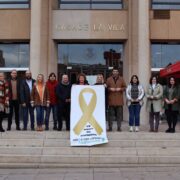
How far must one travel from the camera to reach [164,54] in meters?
20.7

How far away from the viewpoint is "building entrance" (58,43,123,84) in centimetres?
2083

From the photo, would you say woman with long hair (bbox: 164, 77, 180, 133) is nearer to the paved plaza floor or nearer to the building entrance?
the paved plaza floor

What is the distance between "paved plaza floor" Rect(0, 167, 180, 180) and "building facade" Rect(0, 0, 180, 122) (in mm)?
8946

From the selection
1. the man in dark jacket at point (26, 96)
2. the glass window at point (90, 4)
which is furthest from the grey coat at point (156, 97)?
the glass window at point (90, 4)

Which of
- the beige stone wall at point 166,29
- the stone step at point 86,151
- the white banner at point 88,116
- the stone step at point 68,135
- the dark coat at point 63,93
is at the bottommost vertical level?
the stone step at point 86,151

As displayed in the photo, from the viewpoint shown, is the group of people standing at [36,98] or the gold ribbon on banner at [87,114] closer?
the gold ribbon on banner at [87,114]

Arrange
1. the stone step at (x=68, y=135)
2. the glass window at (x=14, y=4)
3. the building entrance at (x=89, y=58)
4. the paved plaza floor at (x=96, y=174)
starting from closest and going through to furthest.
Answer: the paved plaza floor at (x=96, y=174) < the stone step at (x=68, y=135) < the glass window at (x=14, y=4) < the building entrance at (x=89, y=58)

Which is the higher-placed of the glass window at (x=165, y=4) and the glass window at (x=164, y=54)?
the glass window at (x=165, y=4)

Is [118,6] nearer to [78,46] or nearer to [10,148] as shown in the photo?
[78,46]

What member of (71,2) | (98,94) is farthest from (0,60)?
(98,94)

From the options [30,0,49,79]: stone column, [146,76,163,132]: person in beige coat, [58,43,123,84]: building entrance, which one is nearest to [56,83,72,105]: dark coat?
[146,76,163,132]: person in beige coat

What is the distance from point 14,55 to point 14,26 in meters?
1.54

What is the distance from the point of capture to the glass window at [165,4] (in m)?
20.4

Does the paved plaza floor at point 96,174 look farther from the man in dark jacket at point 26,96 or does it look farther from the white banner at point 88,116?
the man in dark jacket at point 26,96
